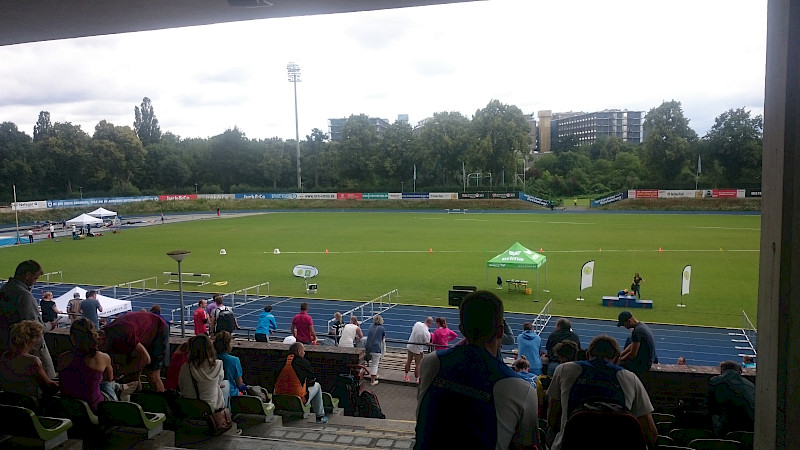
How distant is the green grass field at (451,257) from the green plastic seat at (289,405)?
507 inches

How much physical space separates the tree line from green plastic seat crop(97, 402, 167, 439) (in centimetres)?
6772

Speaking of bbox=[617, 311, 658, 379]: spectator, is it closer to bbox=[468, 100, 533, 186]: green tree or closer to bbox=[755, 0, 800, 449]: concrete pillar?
bbox=[755, 0, 800, 449]: concrete pillar

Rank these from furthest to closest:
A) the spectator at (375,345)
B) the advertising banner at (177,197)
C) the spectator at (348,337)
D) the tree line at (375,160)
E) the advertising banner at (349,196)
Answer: the advertising banner at (349,196) < the advertising banner at (177,197) < the tree line at (375,160) < the spectator at (348,337) < the spectator at (375,345)

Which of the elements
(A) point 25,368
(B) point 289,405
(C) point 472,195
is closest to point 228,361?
(B) point 289,405

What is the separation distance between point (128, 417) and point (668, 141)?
73851 millimetres

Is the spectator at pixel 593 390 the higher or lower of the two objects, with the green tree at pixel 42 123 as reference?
lower

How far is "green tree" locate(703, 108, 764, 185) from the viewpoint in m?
64.6

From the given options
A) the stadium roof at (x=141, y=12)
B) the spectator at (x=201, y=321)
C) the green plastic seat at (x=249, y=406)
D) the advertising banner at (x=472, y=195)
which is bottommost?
the spectator at (x=201, y=321)

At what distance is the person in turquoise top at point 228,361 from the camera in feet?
18.4

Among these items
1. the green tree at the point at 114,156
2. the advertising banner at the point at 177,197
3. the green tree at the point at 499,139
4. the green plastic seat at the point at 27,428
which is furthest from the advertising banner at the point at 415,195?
the green plastic seat at the point at 27,428

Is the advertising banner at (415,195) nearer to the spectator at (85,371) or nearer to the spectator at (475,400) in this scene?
the spectator at (85,371)

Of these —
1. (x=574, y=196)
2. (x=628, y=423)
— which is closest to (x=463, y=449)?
(x=628, y=423)

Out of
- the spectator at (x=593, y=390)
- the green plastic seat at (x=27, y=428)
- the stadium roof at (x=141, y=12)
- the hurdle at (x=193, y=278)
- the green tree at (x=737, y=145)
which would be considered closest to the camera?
the spectator at (x=593, y=390)

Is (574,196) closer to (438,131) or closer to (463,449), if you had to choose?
(438,131)
